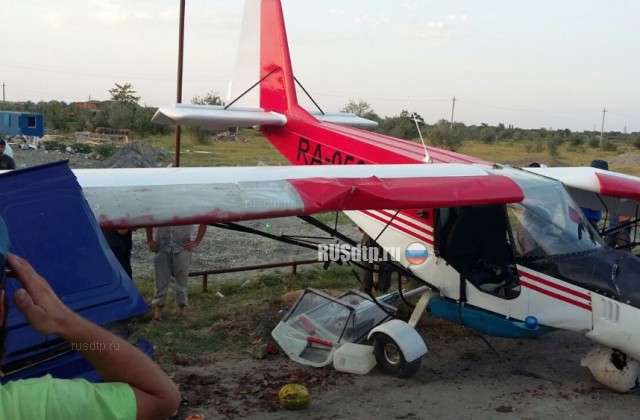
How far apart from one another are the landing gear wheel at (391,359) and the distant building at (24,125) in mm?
31326

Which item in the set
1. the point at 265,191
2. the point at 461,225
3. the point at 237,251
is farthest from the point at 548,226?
the point at 237,251

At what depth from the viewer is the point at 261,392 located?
6.08 meters

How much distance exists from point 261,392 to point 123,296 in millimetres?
3438

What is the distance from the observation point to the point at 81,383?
5.16 feet

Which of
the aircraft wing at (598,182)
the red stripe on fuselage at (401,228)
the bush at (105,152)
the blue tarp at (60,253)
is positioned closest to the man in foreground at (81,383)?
the blue tarp at (60,253)

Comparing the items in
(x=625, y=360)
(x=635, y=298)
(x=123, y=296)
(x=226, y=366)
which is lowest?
(x=226, y=366)

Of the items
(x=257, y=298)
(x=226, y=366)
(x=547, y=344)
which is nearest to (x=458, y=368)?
(x=547, y=344)

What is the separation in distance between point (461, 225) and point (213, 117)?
4878mm

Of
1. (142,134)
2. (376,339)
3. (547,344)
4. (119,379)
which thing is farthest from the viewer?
(142,134)

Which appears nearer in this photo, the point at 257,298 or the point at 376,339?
the point at 376,339

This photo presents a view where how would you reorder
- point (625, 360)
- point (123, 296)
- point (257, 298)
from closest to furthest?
point (123, 296) < point (625, 360) < point (257, 298)

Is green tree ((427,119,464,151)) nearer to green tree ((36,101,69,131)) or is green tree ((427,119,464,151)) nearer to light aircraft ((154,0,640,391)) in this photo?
green tree ((36,101,69,131))

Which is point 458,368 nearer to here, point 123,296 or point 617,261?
point 617,261

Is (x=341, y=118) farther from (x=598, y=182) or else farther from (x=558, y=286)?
(x=558, y=286)
